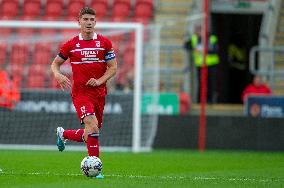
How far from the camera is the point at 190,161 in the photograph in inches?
627

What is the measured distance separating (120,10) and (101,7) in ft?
1.53

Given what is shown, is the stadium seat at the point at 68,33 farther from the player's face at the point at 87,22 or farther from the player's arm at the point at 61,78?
the player's face at the point at 87,22

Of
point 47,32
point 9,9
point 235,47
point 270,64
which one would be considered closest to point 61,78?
point 47,32

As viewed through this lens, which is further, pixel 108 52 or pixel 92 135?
pixel 108 52

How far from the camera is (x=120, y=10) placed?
24.1m

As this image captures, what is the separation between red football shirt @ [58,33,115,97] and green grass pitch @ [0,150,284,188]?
1013mm

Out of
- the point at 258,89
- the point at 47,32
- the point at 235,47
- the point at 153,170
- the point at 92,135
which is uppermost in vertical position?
the point at 47,32

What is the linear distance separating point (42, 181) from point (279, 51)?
12122 millimetres

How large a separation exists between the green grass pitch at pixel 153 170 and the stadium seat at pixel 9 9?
673 cm

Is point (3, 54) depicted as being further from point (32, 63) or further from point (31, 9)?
point (31, 9)

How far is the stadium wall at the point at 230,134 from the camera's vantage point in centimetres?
2033

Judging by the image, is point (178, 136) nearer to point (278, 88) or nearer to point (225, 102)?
point (278, 88)

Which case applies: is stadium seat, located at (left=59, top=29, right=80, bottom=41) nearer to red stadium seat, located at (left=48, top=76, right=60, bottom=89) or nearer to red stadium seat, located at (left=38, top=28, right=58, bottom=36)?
red stadium seat, located at (left=38, top=28, right=58, bottom=36)

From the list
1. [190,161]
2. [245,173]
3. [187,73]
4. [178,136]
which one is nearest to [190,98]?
[187,73]
